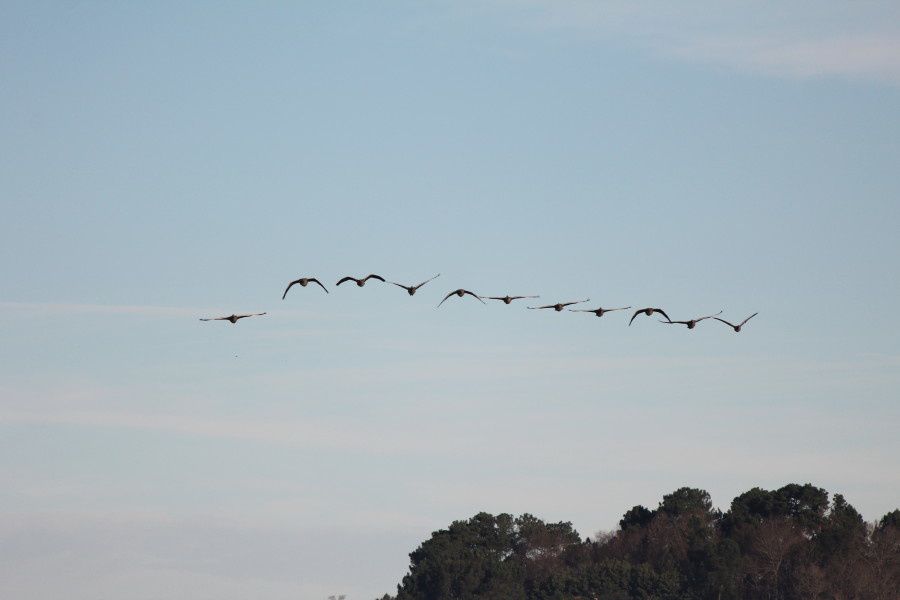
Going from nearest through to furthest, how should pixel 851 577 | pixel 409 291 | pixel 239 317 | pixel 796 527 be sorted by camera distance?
1. pixel 239 317
2. pixel 409 291
3. pixel 851 577
4. pixel 796 527

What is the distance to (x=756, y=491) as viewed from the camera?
198m

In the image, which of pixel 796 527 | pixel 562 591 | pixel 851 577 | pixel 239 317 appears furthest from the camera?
pixel 562 591

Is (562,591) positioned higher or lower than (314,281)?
lower

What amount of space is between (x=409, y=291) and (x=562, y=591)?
138354mm

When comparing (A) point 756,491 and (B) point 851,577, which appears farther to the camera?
(A) point 756,491

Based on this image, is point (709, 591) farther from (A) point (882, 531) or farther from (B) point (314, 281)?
(B) point (314, 281)

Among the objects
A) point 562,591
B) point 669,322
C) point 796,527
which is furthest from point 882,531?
point 669,322

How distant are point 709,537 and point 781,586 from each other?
1768 centimetres

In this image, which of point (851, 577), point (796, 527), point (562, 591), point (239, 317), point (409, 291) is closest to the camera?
point (239, 317)

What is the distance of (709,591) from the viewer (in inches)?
7032

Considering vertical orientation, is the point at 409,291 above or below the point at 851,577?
above

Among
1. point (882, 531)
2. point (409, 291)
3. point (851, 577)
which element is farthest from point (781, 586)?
point (409, 291)

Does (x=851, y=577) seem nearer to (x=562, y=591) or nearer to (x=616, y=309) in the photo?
(x=562, y=591)

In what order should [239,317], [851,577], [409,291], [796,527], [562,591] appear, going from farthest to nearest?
1. [562,591]
2. [796,527]
3. [851,577]
4. [409,291]
5. [239,317]
